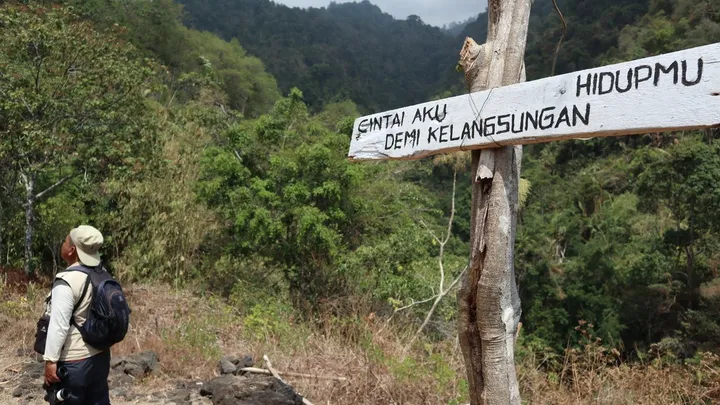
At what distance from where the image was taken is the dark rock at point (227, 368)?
3.78 meters

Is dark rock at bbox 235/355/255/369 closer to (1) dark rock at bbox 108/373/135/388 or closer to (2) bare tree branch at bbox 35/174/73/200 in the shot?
(1) dark rock at bbox 108/373/135/388

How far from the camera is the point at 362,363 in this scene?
11.1 feet

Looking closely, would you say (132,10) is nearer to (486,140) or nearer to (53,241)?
(53,241)

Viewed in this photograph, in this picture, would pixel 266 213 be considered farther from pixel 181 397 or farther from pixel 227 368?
pixel 181 397

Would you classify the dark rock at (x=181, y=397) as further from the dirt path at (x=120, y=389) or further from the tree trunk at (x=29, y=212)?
the tree trunk at (x=29, y=212)

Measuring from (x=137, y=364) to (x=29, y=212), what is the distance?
14.8 feet

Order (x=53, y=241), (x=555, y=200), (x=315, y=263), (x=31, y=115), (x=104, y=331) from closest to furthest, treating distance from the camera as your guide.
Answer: (x=104, y=331), (x=31, y=115), (x=53, y=241), (x=315, y=263), (x=555, y=200)

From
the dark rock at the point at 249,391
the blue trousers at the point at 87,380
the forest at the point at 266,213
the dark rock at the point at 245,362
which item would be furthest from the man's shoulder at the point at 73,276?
the forest at the point at 266,213

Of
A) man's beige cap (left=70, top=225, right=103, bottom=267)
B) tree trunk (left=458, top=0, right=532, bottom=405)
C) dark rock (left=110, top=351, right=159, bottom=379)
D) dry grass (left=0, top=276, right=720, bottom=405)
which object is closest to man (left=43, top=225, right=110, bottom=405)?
man's beige cap (left=70, top=225, right=103, bottom=267)

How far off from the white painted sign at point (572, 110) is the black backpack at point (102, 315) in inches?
50.0

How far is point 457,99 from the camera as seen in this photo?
1.91 metres

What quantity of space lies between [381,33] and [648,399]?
3798 inches

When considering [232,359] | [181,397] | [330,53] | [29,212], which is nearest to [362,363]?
[232,359]

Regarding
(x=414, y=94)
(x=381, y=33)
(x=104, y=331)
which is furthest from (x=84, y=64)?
(x=381, y=33)
